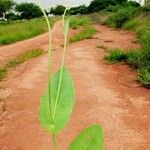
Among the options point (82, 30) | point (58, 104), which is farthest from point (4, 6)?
point (58, 104)

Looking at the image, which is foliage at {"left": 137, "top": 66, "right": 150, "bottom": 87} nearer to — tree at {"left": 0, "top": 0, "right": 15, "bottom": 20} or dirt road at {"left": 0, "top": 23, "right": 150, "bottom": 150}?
dirt road at {"left": 0, "top": 23, "right": 150, "bottom": 150}

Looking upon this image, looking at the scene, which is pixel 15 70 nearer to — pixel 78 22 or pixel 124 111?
pixel 124 111

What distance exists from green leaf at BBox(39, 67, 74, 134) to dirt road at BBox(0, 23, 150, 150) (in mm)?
3705

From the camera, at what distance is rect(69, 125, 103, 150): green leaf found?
14.9 inches

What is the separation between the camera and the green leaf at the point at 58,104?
388 millimetres

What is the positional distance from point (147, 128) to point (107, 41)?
742 cm

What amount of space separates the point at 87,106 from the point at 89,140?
5.00 m

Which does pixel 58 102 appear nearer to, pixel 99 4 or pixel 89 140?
pixel 89 140

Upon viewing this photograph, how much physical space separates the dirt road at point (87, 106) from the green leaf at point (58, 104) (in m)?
3.71

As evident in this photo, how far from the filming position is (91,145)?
0.39 metres

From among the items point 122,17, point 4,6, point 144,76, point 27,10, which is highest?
point 144,76

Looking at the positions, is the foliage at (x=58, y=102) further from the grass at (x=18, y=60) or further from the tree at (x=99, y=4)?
the tree at (x=99, y=4)

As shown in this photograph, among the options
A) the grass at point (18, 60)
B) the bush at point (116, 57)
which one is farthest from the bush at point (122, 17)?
the bush at point (116, 57)

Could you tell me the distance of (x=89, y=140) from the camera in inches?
15.1
